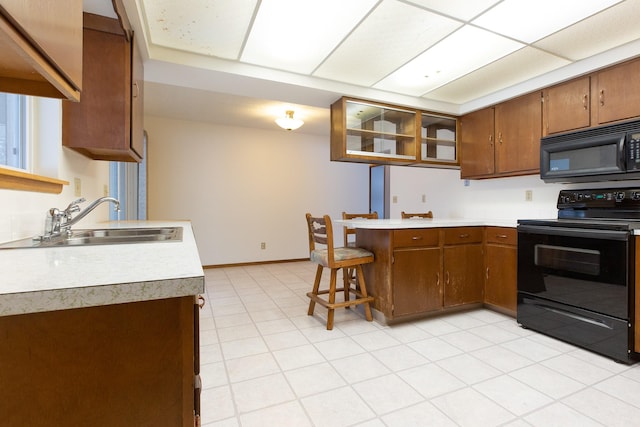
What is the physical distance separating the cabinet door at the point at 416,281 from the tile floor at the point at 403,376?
155 mm

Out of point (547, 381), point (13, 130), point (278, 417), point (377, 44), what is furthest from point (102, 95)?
point (547, 381)

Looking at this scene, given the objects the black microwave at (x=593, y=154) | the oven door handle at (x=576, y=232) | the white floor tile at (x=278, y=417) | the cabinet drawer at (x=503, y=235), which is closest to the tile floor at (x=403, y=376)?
the white floor tile at (x=278, y=417)

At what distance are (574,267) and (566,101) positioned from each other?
136cm

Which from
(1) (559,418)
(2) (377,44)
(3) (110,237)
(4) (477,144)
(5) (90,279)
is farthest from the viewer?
(4) (477,144)

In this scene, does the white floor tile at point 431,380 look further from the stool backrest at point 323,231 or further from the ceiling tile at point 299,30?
the ceiling tile at point 299,30

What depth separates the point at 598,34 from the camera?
81.0 inches

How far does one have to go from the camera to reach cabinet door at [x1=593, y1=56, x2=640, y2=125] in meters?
2.12

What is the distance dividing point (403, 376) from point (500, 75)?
8.46ft

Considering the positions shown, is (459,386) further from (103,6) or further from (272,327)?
(103,6)

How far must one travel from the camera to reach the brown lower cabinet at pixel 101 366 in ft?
1.82

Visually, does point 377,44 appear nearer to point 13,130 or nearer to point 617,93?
point 617,93

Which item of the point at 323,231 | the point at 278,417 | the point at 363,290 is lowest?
the point at 278,417

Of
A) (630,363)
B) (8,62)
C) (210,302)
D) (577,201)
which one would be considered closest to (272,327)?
(210,302)

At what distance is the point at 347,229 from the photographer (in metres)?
3.17
